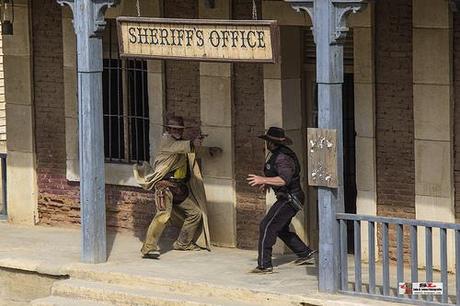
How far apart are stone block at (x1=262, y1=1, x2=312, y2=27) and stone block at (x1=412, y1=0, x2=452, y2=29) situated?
1331 mm

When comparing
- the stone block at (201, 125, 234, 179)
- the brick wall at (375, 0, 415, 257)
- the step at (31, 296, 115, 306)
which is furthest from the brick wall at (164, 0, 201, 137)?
the step at (31, 296, 115, 306)

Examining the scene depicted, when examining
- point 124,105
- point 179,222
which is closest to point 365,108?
point 179,222

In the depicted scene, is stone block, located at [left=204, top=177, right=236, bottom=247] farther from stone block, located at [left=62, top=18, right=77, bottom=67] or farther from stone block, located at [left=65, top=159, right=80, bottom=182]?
stone block, located at [left=62, top=18, right=77, bottom=67]

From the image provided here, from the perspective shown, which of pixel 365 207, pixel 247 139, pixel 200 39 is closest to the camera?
pixel 200 39

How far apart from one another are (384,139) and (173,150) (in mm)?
2329

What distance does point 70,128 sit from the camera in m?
20.2

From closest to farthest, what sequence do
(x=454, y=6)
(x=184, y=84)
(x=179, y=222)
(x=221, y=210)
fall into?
1. (x=454, y=6)
2. (x=179, y=222)
3. (x=221, y=210)
4. (x=184, y=84)

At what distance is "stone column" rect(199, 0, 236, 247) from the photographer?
18.5m

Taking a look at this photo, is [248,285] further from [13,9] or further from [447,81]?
[13,9]

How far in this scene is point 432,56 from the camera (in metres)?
16.9

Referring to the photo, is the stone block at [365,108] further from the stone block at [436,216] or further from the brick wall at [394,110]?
the stone block at [436,216]

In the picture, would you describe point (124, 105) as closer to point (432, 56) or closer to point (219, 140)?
point (219, 140)

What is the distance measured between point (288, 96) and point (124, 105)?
251 centimetres

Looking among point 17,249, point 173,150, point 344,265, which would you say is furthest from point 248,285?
point 17,249
